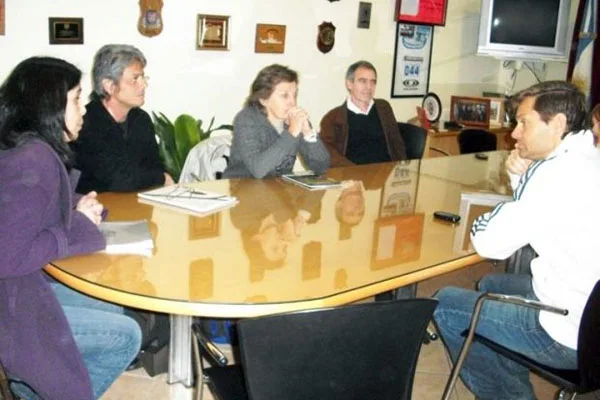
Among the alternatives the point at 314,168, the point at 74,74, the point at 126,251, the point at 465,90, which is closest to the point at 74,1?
the point at 314,168

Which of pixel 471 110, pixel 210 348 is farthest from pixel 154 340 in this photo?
pixel 471 110

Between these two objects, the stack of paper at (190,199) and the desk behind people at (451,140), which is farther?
the desk behind people at (451,140)

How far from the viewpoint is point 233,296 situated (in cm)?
156

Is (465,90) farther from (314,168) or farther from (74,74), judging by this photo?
(74,74)

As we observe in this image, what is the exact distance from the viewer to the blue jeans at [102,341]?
1.79 meters

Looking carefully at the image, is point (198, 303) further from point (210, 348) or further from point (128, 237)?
point (128, 237)

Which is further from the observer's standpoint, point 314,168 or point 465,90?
point 465,90

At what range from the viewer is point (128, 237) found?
1.87 meters

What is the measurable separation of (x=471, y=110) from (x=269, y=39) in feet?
6.89

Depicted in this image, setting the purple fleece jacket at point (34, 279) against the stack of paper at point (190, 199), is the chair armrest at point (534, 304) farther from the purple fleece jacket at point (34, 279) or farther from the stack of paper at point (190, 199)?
the purple fleece jacket at point (34, 279)

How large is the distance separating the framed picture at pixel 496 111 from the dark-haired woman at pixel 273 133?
2.93 meters

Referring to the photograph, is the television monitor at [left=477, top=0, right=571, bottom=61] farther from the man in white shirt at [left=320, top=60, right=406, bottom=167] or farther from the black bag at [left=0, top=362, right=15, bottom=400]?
the black bag at [left=0, top=362, right=15, bottom=400]

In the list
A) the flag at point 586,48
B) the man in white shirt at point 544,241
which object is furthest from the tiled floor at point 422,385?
the flag at point 586,48

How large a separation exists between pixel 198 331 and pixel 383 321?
0.52 metres
